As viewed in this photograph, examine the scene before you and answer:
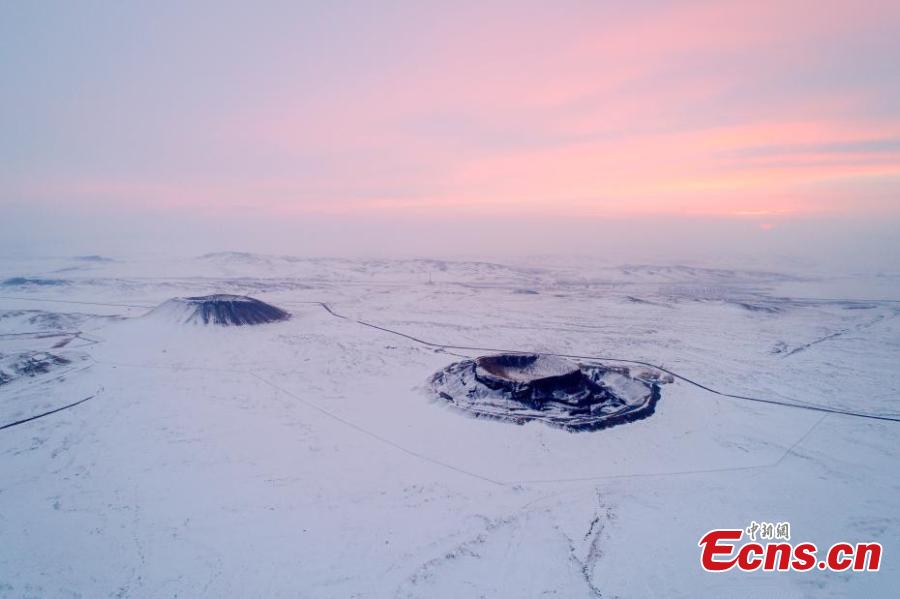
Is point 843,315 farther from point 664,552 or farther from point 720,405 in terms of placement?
point 664,552

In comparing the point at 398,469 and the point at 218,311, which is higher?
the point at 218,311

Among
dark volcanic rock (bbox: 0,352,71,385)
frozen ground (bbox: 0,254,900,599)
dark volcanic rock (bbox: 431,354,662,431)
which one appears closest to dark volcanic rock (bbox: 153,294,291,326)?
frozen ground (bbox: 0,254,900,599)

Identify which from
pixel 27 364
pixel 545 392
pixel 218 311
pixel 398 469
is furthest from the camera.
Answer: pixel 218 311

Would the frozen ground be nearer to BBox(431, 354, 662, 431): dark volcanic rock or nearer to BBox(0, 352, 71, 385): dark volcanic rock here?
BBox(0, 352, 71, 385): dark volcanic rock

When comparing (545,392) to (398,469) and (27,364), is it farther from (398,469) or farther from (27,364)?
(27,364)

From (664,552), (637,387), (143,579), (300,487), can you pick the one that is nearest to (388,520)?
(300,487)

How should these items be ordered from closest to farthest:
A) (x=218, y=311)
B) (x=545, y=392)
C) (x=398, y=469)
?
(x=398, y=469) → (x=545, y=392) → (x=218, y=311)

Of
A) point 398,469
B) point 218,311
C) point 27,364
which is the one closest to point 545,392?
point 398,469
